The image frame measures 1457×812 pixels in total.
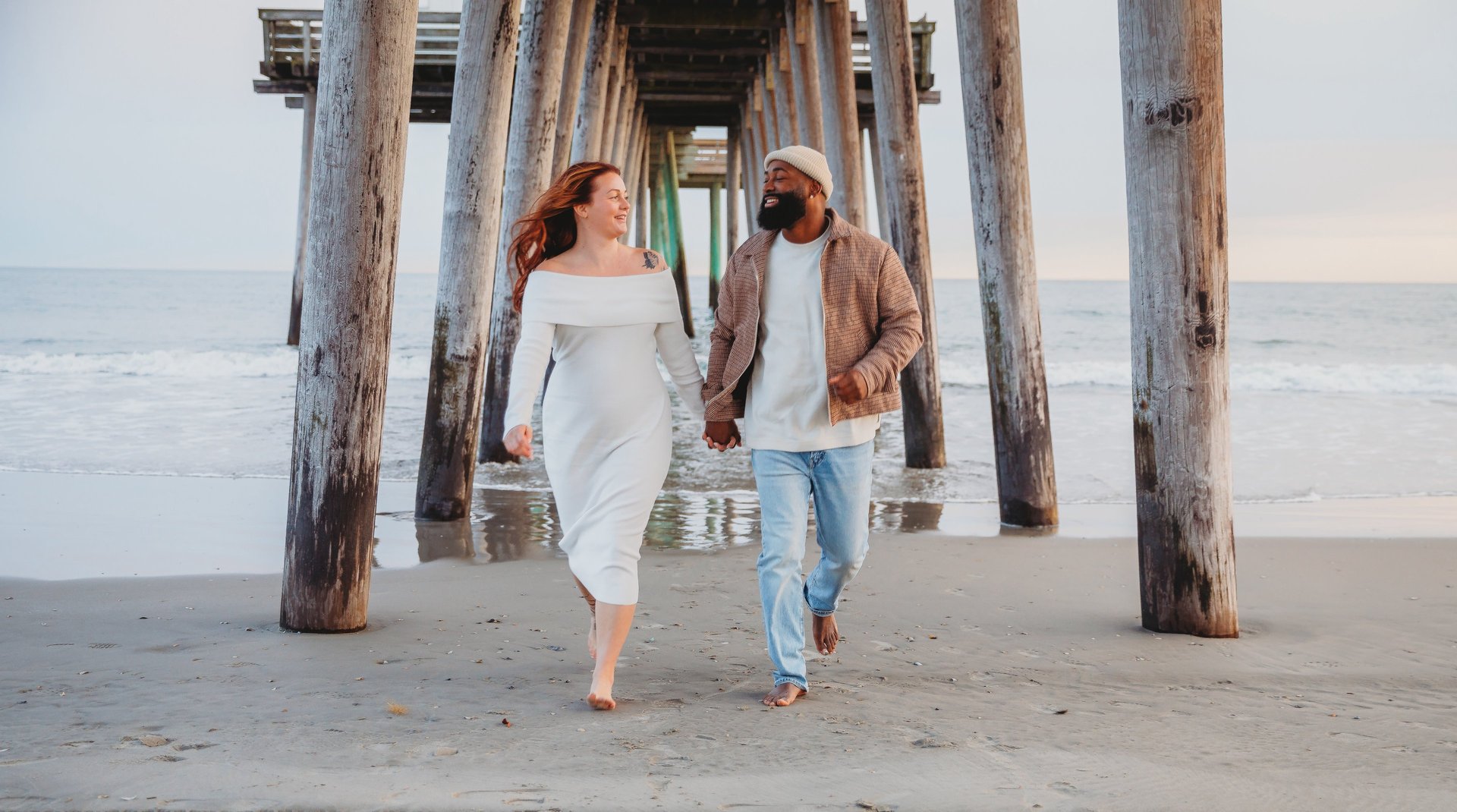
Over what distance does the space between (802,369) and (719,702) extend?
866 millimetres

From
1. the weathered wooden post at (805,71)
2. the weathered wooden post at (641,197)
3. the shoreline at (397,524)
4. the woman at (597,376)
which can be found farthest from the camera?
the weathered wooden post at (641,197)

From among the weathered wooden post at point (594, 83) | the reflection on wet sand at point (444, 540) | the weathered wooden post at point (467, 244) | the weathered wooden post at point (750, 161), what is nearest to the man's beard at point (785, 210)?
the reflection on wet sand at point (444, 540)

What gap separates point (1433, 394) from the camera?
17266 mm

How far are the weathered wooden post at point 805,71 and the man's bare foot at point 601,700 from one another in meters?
8.43

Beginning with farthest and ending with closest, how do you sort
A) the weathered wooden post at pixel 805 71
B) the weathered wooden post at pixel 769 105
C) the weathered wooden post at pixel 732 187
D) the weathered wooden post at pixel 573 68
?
1. the weathered wooden post at pixel 732 187
2. the weathered wooden post at pixel 769 105
3. the weathered wooden post at pixel 805 71
4. the weathered wooden post at pixel 573 68

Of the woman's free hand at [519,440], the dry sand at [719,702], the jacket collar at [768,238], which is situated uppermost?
the jacket collar at [768,238]

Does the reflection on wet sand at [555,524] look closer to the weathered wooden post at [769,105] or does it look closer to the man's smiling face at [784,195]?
the man's smiling face at [784,195]

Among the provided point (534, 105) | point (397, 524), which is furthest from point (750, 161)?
point (397, 524)

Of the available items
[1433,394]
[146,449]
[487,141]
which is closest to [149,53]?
[146,449]

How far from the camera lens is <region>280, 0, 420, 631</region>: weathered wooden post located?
3562 mm

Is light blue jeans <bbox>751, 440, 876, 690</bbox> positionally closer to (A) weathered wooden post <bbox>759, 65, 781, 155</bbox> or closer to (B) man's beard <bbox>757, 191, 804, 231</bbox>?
(B) man's beard <bbox>757, 191, 804, 231</bbox>

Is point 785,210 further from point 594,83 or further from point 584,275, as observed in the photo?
point 594,83

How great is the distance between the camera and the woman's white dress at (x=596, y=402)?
308cm

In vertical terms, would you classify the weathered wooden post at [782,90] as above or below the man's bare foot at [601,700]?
above
